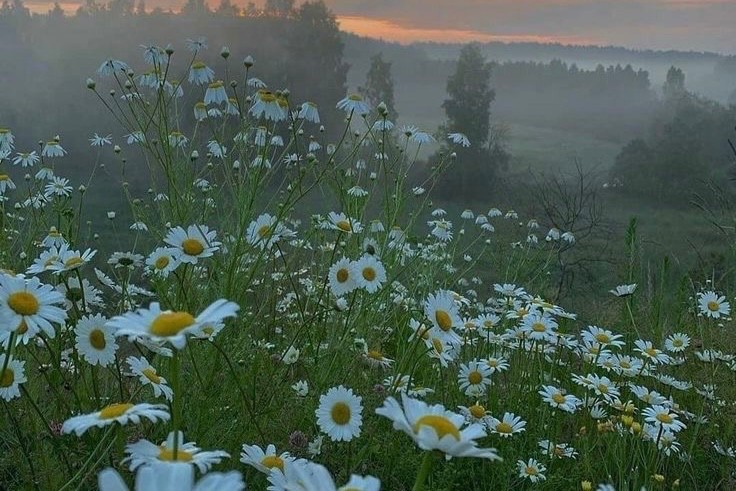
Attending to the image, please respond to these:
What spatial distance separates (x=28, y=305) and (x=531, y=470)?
1.29m

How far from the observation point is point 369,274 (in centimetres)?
210

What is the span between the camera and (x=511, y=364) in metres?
2.76

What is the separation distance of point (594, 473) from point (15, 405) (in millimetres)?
1697

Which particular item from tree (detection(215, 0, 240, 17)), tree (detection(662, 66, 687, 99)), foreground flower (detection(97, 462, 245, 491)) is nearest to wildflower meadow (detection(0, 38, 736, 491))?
foreground flower (detection(97, 462, 245, 491))

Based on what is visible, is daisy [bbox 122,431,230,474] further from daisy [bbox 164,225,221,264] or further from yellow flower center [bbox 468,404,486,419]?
yellow flower center [bbox 468,404,486,419]

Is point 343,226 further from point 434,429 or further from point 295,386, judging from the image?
point 434,429

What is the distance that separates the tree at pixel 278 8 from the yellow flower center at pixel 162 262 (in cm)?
1377

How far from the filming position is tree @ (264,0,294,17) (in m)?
14.9

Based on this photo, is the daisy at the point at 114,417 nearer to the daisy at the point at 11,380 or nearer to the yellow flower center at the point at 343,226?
the daisy at the point at 11,380

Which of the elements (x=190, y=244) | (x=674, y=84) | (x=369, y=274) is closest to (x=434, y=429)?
(x=190, y=244)

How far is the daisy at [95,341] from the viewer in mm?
1580

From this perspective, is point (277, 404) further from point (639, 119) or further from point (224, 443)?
point (639, 119)

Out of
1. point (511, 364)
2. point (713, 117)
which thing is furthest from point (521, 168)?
point (511, 364)

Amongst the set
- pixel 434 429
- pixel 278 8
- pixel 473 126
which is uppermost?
pixel 278 8
